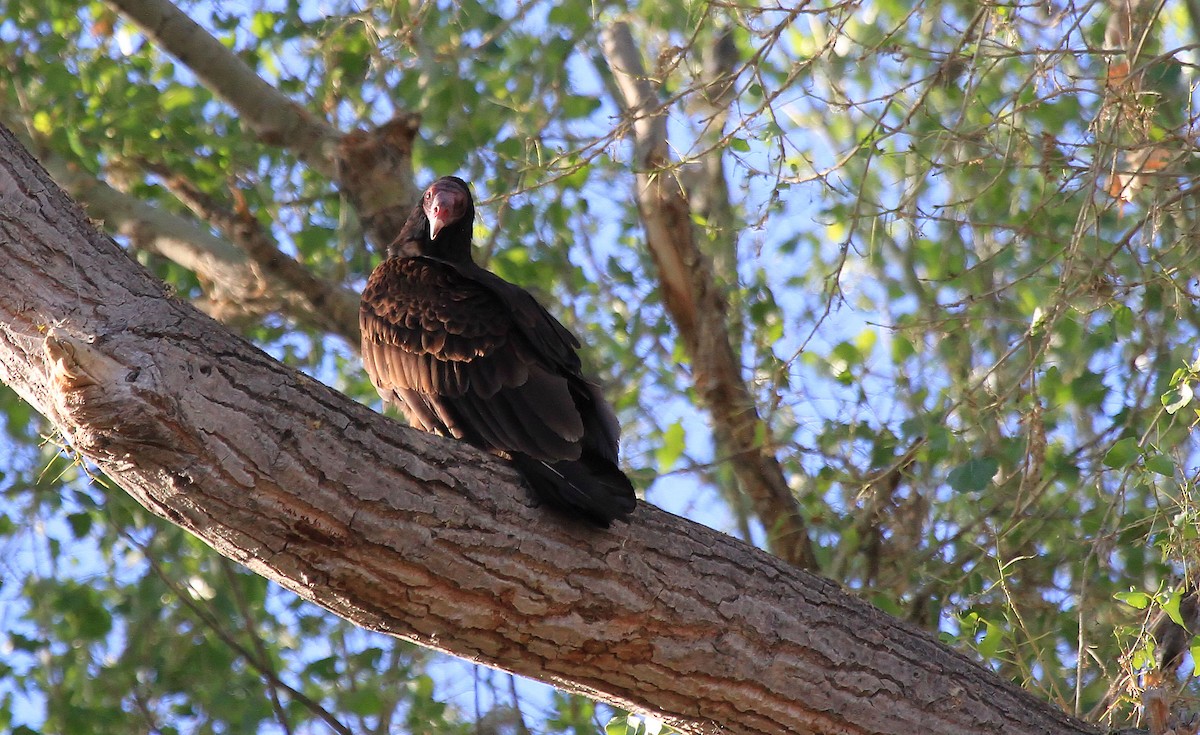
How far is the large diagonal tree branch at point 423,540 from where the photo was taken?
207cm

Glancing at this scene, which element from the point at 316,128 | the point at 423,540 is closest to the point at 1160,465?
the point at 423,540

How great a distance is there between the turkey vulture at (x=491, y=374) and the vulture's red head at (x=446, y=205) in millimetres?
173

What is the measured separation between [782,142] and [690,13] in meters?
0.45

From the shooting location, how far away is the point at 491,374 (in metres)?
3.13

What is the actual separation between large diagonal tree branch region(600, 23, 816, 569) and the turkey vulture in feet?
3.30

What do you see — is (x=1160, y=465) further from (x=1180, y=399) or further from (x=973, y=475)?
(x=973, y=475)

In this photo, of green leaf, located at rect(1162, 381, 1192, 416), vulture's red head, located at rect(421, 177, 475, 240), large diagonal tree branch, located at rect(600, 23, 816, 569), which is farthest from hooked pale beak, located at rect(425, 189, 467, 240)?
green leaf, located at rect(1162, 381, 1192, 416)

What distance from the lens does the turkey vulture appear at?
2688 mm

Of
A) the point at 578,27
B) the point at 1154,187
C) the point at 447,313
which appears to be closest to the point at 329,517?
the point at 447,313

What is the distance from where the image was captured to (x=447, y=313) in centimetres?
331

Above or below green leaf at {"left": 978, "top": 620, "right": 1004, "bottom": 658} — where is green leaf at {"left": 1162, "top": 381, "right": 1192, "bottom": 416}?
above

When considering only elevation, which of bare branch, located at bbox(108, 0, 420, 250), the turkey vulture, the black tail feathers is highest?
bare branch, located at bbox(108, 0, 420, 250)

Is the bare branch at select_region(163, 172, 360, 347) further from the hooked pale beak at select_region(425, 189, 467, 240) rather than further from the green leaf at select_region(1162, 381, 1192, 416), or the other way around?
the green leaf at select_region(1162, 381, 1192, 416)

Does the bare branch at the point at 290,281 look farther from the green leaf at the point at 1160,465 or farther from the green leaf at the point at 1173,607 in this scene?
the green leaf at the point at 1173,607
